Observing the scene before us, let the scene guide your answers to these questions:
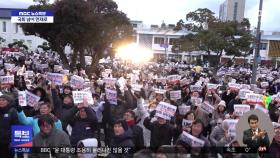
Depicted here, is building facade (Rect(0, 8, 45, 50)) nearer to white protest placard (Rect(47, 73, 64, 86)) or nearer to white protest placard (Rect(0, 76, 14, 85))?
white protest placard (Rect(47, 73, 64, 86))

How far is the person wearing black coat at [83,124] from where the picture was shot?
7344mm

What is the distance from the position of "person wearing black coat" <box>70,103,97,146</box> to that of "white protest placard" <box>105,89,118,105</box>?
177cm

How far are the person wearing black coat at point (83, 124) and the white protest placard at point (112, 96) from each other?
5.80 ft

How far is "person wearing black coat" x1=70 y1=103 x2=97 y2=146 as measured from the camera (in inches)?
289

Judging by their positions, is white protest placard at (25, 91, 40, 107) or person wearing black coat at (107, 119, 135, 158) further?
white protest placard at (25, 91, 40, 107)

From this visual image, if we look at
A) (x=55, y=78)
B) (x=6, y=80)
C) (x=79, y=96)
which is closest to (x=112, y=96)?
(x=79, y=96)

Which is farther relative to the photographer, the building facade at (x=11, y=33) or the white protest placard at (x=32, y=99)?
the building facade at (x=11, y=33)

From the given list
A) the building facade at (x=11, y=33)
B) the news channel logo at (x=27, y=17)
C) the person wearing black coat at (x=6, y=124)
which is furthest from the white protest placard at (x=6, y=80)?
the building facade at (x=11, y=33)

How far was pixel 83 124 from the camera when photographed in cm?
740

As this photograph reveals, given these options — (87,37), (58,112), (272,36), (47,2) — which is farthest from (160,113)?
(272,36)

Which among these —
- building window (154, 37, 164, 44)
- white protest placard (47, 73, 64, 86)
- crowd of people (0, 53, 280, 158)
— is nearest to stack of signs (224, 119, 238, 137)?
crowd of people (0, 53, 280, 158)

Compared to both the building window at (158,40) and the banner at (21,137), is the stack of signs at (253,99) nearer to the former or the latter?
the banner at (21,137)

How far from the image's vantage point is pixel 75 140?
24.0 feet

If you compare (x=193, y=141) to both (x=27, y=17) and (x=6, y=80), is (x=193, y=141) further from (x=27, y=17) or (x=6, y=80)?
(x=27, y=17)
